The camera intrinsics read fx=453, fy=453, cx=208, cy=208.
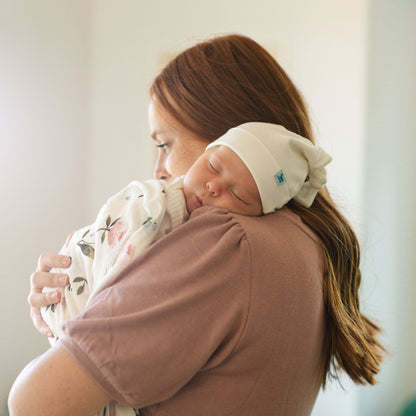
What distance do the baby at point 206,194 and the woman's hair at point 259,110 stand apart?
94 mm

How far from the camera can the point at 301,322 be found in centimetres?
76

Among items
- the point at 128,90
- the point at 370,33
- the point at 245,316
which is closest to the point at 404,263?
the point at 370,33

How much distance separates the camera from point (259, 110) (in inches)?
37.4

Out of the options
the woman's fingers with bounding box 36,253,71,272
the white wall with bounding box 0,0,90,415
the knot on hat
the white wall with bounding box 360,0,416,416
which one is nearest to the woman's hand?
the woman's fingers with bounding box 36,253,71,272

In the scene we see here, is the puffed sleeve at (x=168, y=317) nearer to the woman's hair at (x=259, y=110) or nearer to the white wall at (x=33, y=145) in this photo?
the woman's hair at (x=259, y=110)

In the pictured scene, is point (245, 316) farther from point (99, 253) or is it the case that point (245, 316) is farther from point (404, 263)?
point (404, 263)

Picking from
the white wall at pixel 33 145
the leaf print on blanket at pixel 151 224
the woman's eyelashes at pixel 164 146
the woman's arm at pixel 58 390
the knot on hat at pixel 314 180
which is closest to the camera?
the woman's arm at pixel 58 390

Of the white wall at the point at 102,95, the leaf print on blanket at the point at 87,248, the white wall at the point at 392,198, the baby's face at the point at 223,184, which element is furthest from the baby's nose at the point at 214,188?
the white wall at the point at 392,198

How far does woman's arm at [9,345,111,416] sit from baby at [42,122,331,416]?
6.5 inches

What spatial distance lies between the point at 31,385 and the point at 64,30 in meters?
2.10

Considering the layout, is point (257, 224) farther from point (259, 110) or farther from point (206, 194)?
point (259, 110)

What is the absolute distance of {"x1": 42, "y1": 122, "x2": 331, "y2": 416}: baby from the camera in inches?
31.5

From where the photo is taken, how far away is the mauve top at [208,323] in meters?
0.63

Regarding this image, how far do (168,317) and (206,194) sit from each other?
27 cm
